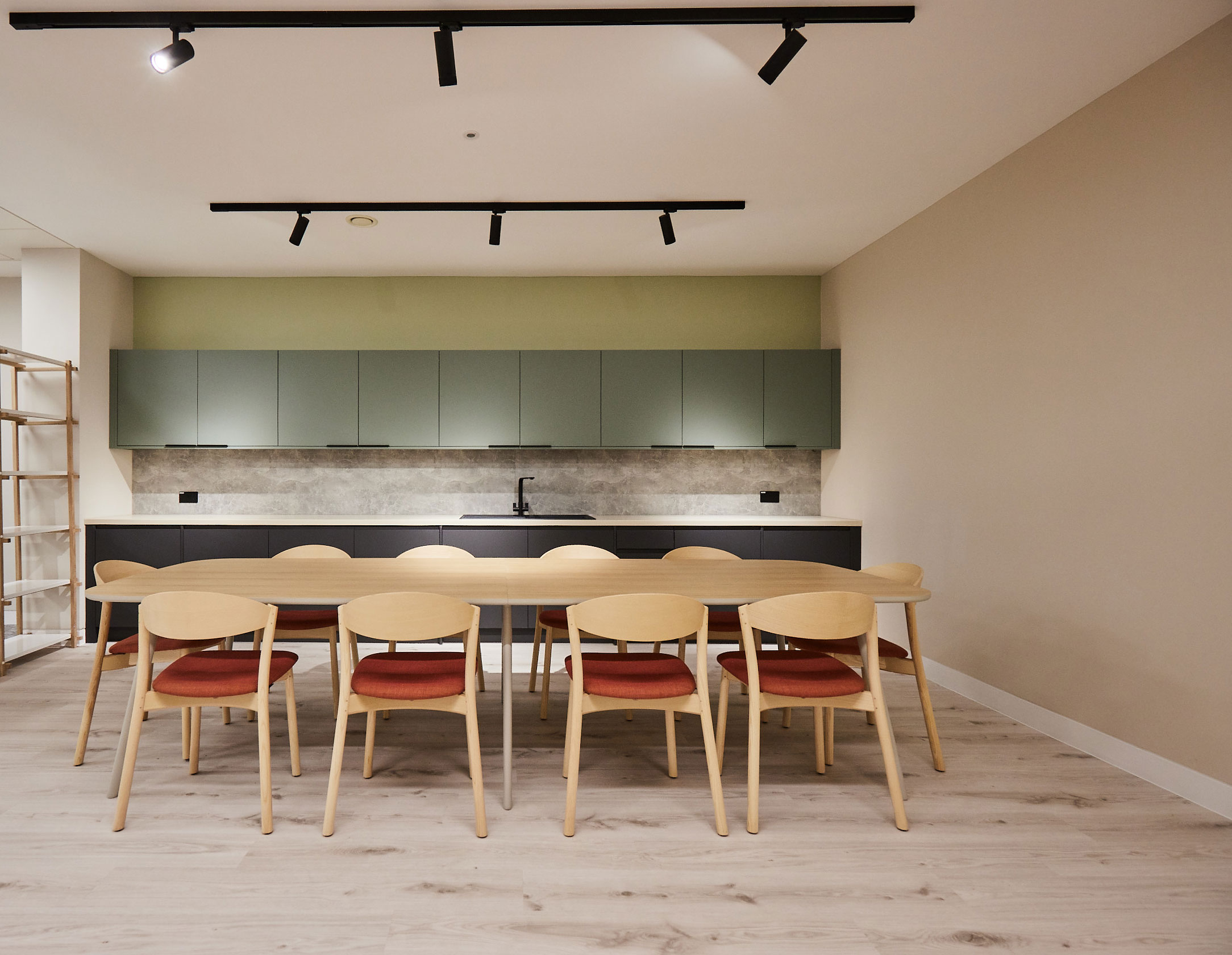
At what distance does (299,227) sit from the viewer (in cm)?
381

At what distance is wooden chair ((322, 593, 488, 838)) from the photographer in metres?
2.16

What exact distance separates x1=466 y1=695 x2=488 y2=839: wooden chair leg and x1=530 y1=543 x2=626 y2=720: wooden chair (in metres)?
0.97

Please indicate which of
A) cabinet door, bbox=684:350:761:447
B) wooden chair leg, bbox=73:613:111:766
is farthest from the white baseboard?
wooden chair leg, bbox=73:613:111:766

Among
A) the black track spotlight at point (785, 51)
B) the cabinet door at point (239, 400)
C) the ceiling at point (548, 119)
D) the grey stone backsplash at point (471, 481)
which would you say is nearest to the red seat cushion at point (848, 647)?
the black track spotlight at point (785, 51)

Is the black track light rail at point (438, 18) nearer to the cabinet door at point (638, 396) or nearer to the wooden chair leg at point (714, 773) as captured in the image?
the wooden chair leg at point (714, 773)

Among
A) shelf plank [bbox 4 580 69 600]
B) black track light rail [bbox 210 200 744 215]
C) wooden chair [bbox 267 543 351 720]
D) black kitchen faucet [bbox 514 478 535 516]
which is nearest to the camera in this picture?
wooden chair [bbox 267 543 351 720]

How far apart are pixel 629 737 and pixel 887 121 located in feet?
9.90

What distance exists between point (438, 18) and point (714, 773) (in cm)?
270

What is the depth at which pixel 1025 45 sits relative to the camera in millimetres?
2412

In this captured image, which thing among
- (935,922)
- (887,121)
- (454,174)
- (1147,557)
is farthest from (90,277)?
(1147,557)

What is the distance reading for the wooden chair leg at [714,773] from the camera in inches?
85.4

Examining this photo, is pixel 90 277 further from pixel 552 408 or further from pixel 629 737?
pixel 629 737

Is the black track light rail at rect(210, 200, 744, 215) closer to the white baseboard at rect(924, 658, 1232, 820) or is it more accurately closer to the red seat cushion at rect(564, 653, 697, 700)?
the red seat cushion at rect(564, 653, 697, 700)

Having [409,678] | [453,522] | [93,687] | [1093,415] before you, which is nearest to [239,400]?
[453,522]
